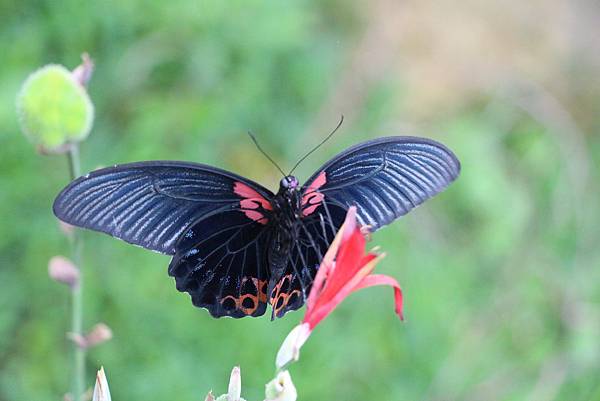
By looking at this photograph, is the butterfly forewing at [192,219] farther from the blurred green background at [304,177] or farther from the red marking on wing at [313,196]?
the blurred green background at [304,177]

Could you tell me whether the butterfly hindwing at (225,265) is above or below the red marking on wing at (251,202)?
below

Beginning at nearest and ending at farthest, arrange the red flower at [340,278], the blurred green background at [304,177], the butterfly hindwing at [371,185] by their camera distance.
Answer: the red flower at [340,278] < the butterfly hindwing at [371,185] < the blurred green background at [304,177]

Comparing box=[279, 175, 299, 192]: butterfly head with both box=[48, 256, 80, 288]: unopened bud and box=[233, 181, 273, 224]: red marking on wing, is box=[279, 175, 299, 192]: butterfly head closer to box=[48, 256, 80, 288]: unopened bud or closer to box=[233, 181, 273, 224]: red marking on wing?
box=[233, 181, 273, 224]: red marking on wing

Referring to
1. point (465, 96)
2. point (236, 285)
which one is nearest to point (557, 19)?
point (465, 96)

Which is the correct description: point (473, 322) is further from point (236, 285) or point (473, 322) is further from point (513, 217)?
point (236, 285)

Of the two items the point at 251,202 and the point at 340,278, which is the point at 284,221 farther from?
the point at 340,278

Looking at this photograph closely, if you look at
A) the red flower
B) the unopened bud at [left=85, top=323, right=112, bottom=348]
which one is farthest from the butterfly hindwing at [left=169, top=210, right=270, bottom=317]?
the red flower

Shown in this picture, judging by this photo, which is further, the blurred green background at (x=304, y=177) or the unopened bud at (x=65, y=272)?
the blurred green background at (x=304, y=177)

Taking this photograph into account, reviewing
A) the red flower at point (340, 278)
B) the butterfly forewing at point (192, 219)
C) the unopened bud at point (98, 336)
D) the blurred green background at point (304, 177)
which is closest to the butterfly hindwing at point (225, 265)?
the butterfly forewing at point (192, 219)
